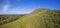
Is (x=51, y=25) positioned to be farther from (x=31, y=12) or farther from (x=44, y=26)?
(x=31, y=12)

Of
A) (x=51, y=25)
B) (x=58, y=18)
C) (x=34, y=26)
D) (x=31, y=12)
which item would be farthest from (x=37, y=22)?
(x=31, y=12)

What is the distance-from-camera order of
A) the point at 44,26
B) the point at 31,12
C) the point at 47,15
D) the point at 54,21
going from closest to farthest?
the point at 44,26 < the point at 54,21 < the point at 47,15 < the point at 31,12

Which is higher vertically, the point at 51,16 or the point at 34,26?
the point at 51,16

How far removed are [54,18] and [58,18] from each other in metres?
0.19

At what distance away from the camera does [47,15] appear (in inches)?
167

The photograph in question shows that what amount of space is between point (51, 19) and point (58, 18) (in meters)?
0.34

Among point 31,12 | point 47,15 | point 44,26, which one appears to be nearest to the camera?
point 44,26

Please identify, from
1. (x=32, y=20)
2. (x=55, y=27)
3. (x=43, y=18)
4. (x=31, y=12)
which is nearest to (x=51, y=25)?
(x=55, y=27)

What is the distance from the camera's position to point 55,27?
3744mm

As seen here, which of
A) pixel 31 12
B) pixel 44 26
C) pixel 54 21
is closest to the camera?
pixel 44 26

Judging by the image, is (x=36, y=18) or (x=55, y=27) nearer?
(x=55, y=27)

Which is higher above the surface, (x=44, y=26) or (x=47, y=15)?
(x=47, y=15)

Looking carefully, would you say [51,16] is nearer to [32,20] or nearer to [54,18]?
[54,18]

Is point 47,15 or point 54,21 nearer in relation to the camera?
point 54,21
